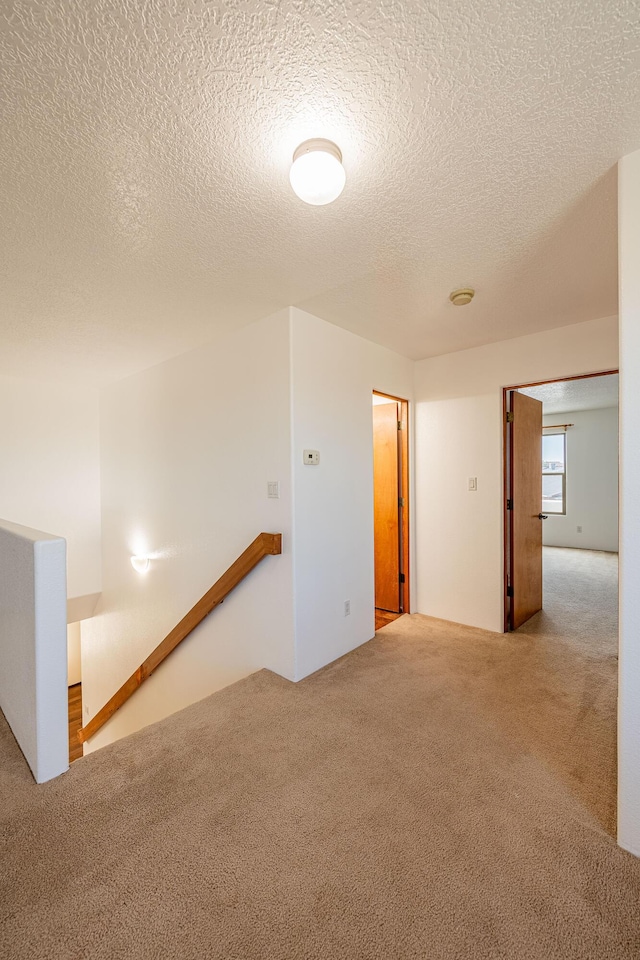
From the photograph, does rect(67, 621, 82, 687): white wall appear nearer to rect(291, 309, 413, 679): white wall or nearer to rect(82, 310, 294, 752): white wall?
Answer: rect(82, 310, 294, 752): white wall

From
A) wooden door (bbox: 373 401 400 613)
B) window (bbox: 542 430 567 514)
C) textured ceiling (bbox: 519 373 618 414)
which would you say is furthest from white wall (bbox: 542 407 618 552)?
wooden door (bbox: 373 401 400 613)

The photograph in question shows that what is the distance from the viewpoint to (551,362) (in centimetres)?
298

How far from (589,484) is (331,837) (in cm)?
731

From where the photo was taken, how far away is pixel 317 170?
1.26 m

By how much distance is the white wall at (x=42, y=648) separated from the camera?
5.07ft

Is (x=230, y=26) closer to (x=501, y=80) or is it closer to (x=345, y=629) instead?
(x=501, y=80)

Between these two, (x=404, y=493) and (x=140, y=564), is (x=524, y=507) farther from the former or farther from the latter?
(x=140, y=564)

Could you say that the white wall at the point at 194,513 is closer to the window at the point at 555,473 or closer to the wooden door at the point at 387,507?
the wooden door at the point at 387,507

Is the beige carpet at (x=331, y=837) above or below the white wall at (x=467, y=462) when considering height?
below

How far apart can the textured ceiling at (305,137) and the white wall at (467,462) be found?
0.70 m

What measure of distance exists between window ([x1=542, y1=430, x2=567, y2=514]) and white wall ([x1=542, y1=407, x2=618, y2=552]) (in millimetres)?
100

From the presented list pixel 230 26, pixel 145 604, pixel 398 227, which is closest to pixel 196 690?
pixel 145 604

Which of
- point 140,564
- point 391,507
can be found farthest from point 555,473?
point 140,564

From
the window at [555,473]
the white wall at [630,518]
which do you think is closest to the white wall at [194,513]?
the white wall at [630,518]
